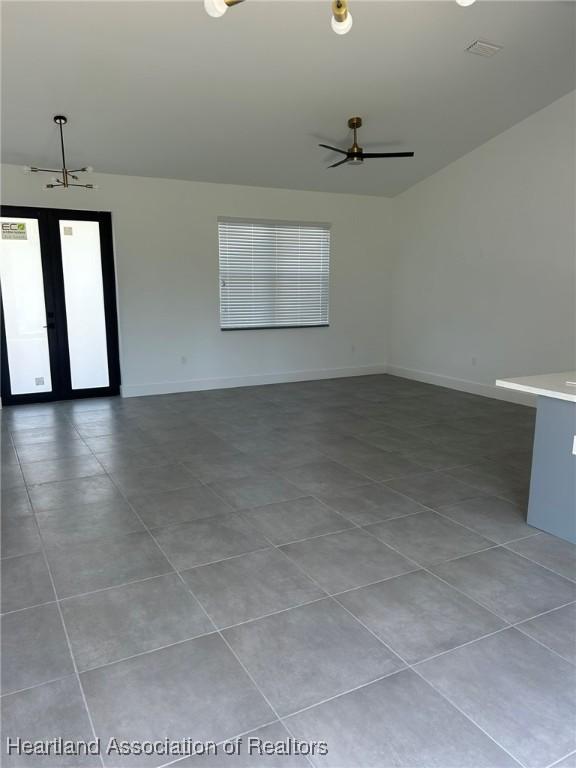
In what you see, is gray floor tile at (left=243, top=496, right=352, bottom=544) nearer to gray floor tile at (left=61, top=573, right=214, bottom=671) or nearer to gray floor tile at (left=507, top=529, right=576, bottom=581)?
gray floor tile at (left=61, top=573, right=214, bottom=671)

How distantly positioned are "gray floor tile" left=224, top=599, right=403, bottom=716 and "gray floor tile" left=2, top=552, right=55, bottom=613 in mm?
951

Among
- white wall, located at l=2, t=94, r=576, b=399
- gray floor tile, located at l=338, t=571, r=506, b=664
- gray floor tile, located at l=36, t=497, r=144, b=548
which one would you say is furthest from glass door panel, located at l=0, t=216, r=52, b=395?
gray floor tile, located at l=338, t=571, r=506, b=664

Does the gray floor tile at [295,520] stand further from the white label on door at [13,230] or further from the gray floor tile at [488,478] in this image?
the white label on door at [13,230]

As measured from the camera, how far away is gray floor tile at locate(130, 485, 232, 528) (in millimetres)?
3227

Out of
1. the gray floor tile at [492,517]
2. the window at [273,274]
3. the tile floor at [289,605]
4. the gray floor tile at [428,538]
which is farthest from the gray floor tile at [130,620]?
the window at [273,274]

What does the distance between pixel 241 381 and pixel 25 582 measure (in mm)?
5106

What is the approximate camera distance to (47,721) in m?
1.71

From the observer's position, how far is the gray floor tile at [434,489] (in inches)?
137

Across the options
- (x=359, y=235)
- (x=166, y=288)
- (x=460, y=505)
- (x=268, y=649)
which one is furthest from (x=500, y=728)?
(x=359, y=235)

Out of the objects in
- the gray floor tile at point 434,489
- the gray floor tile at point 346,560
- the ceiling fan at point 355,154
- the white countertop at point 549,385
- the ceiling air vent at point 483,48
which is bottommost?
the gray floor tile at point 346,560

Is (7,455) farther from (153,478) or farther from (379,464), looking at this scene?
(379,464)

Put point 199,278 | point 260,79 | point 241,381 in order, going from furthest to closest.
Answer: point 241,381 → point 199,278 → point 260,79

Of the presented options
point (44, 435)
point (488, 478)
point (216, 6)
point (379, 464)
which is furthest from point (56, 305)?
point (488, 478)

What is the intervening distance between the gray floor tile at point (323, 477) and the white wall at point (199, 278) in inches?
136
